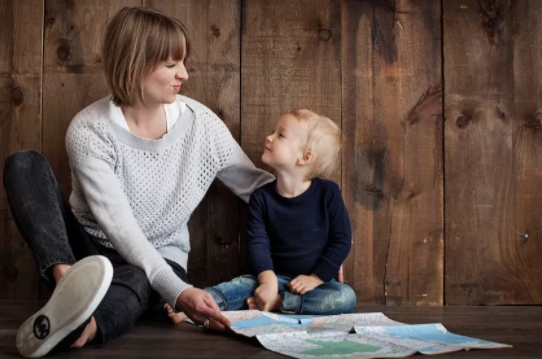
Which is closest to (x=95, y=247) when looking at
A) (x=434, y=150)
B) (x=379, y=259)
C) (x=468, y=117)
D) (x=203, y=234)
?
(x=203, y=234)

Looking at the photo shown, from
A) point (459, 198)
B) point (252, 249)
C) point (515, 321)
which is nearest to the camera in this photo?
point (515, 321)

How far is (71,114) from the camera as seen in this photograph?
1885mm

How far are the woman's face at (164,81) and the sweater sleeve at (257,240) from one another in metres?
0.36

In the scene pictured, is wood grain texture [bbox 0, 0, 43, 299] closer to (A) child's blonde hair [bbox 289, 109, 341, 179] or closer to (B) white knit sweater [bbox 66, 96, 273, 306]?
(B) white knit sweater [bbox 66, 96, 273, 306]

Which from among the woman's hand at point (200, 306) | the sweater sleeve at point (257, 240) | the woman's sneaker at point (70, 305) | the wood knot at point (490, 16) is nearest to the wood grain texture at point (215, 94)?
the sweater sleeve at point (257, 240)

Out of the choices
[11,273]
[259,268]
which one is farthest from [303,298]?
[11,273]

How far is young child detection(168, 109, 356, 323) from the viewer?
1.72 meters

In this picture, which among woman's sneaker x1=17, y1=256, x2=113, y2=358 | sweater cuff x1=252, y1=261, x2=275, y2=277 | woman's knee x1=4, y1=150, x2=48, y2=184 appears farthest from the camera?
sweater cuff x1=252, y1=261, x2=275, y2=277

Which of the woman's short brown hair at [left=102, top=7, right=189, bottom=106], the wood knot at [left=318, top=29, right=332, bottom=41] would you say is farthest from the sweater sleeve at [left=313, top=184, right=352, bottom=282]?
the woman's short brown hair at [left=102, top=7, right=189, bottom=106]

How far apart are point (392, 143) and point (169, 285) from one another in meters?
0.83

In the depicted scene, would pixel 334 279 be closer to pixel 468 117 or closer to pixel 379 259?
pixel 379 259

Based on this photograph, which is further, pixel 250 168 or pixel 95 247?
pixel 250 168

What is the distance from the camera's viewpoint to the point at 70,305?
42.2 inches

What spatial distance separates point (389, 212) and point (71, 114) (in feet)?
Result: 3.06
